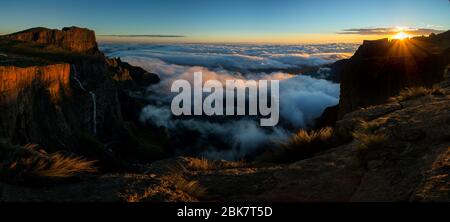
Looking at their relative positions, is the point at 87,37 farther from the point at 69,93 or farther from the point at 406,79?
the point at 406,79

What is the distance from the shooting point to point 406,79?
27.1 m

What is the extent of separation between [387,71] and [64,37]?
490 ft

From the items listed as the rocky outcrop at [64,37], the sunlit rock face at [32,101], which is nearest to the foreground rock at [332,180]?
the sunlit rock face at [32,101]

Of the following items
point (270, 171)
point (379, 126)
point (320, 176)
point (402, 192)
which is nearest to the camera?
point (402, 192)

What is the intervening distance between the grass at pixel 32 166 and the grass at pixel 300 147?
4067 millimetres

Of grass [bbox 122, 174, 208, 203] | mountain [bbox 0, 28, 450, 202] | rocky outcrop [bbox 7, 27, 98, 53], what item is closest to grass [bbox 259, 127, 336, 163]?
mountain [bbox 0, 28, 450, 202]

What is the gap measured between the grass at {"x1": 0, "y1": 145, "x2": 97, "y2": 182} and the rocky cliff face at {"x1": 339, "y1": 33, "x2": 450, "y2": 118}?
76.7 feet

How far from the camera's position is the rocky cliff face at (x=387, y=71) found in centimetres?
2677

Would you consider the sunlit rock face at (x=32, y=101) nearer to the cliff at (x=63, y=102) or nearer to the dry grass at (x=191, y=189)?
the cliff at (x=63, y=102)

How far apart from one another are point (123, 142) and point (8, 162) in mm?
116684

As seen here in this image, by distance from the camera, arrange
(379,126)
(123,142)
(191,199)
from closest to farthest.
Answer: (191,199) → (379,126) → (123,142)

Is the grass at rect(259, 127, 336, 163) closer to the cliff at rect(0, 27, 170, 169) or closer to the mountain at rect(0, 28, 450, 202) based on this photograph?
the mountain at rect(0, 28, 450, 202)
